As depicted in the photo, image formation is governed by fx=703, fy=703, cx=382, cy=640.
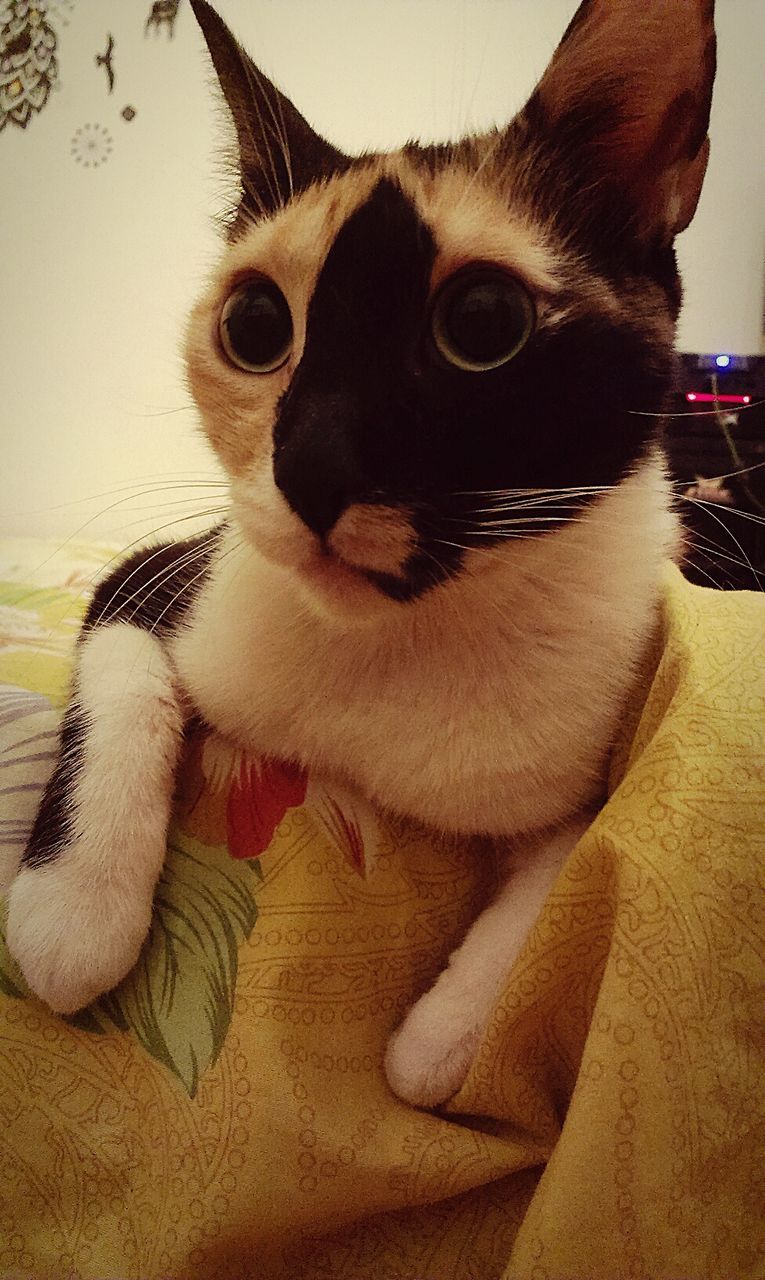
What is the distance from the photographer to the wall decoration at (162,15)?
1.54 m

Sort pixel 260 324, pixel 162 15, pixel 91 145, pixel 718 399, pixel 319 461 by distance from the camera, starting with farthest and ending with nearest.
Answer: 1. pixel 91 145
2. pixel 162 15
3. pixel 718 399
4. pixel 260 324
5. pixel 319 461

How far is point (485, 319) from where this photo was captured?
405 mm

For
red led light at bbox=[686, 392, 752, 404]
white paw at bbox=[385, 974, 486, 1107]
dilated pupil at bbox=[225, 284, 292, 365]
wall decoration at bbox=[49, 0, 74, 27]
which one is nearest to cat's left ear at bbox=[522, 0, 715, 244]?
dilated pupil at bbox=[225, 284, 292, 365]

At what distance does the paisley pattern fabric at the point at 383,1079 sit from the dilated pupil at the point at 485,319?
0.23 meters

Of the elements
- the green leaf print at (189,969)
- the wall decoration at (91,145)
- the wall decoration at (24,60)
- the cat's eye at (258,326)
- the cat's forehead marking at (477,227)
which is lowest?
the green leaf print at (189,969)

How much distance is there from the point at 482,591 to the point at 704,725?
6.2 inches

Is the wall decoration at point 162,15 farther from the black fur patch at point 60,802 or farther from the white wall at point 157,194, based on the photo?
the black fur patch at point 60,802

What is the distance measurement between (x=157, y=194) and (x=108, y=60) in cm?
28

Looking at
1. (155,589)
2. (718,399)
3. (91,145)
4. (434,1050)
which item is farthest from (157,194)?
(434,1050)

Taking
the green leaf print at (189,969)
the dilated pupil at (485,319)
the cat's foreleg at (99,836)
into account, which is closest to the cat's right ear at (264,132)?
the dilated pupil at (485,319)

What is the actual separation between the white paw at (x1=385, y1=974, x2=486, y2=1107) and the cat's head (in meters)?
0.25

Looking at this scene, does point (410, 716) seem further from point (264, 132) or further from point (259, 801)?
point (264, 132)

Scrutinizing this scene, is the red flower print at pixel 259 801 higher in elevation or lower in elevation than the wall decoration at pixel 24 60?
lower

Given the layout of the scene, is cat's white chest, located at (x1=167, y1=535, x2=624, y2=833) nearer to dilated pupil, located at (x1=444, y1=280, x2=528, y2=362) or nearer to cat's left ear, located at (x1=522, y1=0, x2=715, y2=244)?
dilated pupil, located at (x1=444, y1=280, x2=528, y2=362)
